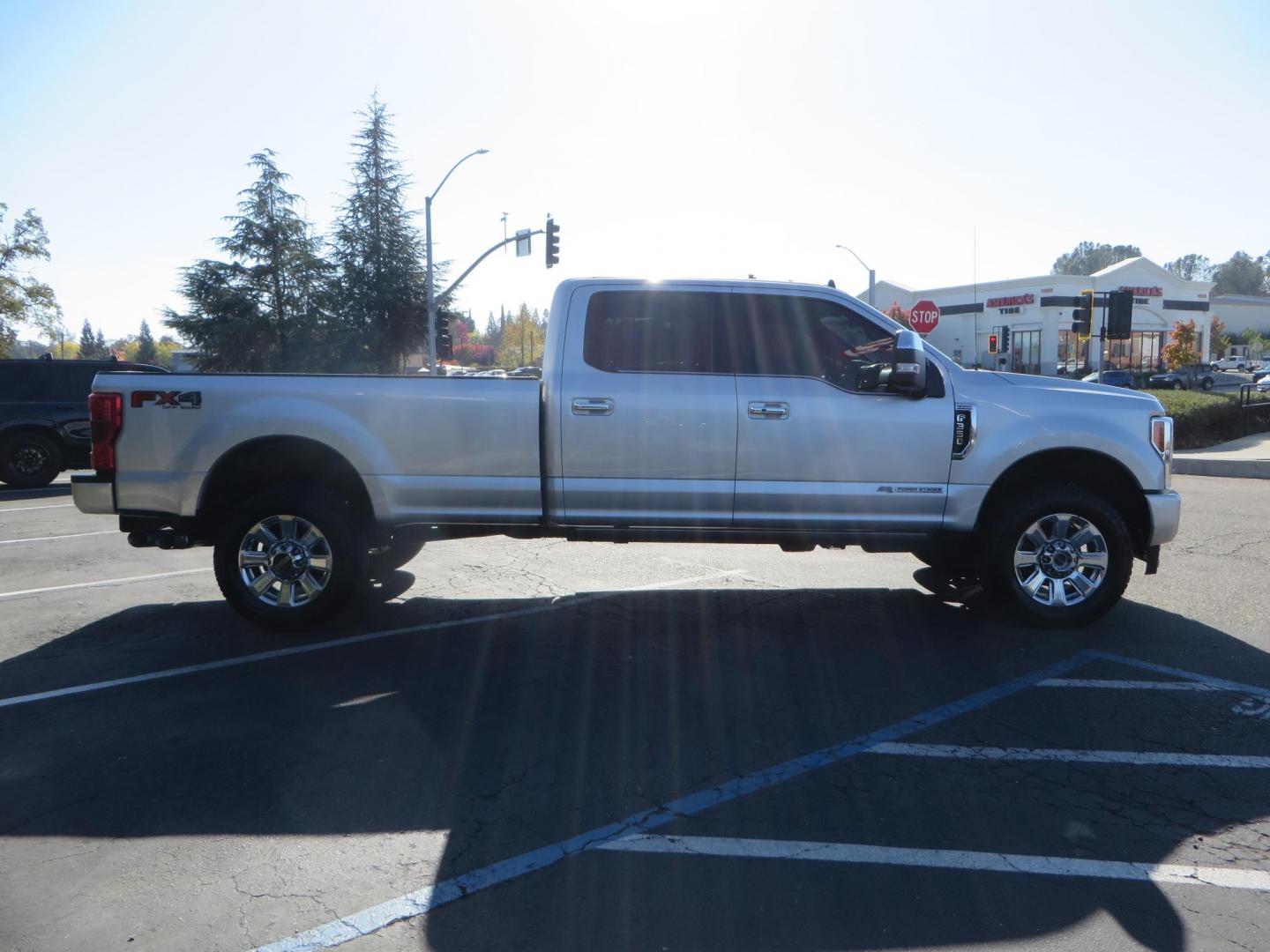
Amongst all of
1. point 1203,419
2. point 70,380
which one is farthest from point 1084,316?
point 70,380

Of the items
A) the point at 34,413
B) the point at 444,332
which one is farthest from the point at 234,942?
the point at 444,332

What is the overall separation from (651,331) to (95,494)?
11.9 feet

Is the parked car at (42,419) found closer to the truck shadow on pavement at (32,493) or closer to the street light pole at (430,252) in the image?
the truck shadow on pavement at (32,493)

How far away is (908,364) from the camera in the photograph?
220 inches

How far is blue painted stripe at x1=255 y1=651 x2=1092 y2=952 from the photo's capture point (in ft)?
9.35

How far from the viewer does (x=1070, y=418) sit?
5961mm

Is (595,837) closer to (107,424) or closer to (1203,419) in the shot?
(107,424)

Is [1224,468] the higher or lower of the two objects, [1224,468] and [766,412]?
the lower

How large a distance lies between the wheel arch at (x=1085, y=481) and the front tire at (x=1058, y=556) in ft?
0.35

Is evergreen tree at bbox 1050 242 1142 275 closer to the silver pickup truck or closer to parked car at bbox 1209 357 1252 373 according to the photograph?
parked car at bbox 1209 357 1252 373

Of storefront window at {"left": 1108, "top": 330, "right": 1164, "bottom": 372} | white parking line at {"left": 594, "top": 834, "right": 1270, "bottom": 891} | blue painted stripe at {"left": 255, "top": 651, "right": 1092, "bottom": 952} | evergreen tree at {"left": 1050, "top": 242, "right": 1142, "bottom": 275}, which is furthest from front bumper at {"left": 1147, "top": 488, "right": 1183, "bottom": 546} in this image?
evergreen tree at {"left": 1050, "top": 242, "right": 1142, "bottom": 275}

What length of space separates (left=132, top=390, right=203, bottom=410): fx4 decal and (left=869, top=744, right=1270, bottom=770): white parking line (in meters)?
4.46

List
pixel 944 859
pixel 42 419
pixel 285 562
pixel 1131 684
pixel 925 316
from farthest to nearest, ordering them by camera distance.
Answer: pixel 925 316, pixel 42 419, pixel 285 562, pixel 1131 684, pixel 944 859

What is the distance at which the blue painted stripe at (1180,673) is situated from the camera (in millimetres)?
4949
